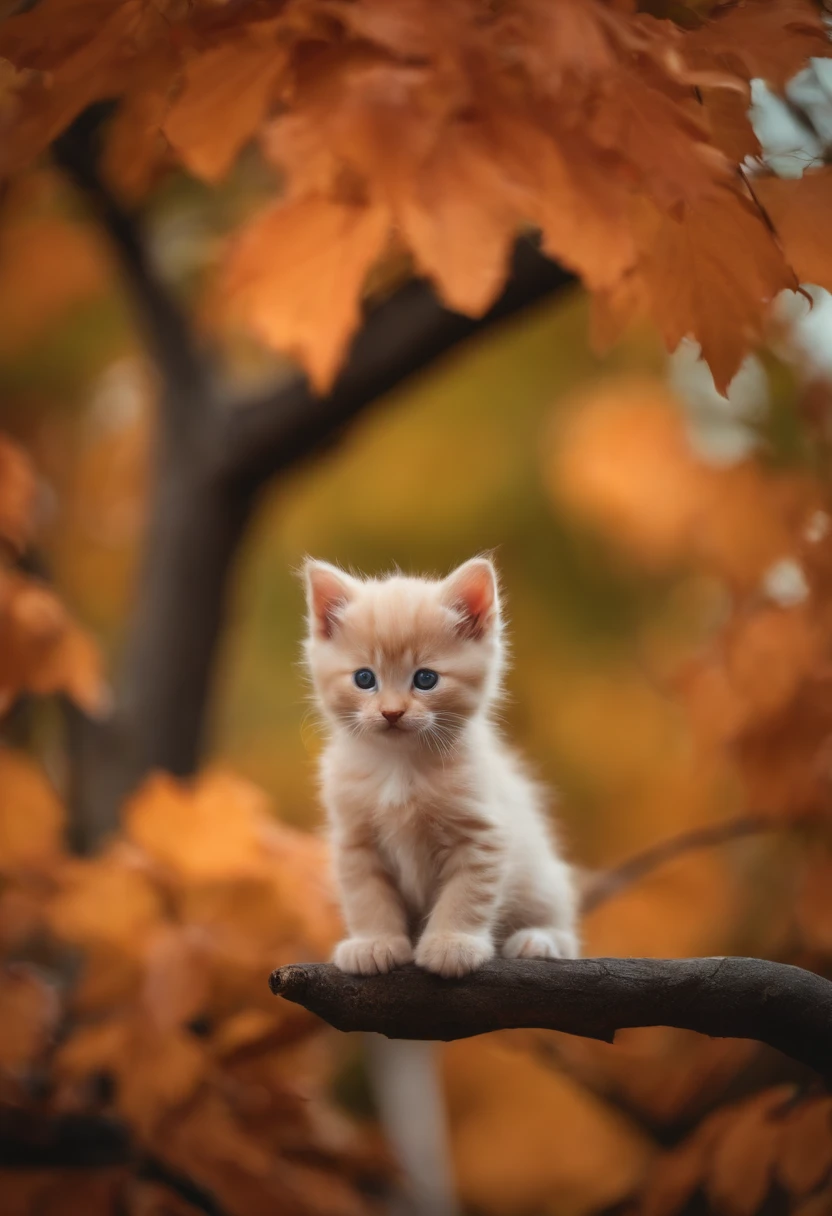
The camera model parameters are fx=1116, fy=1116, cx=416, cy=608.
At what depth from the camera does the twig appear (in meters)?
2.51

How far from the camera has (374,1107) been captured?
18.1ft

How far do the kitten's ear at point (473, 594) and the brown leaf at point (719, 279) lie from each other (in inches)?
15.6

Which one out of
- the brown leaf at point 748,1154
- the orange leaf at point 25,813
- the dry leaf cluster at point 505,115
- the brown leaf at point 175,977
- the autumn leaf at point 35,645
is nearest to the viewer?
the dry leaf cluster at point 505,115

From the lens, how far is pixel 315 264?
1839mm

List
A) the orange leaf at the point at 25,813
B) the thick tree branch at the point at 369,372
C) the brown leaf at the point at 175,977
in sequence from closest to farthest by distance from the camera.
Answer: the brown leaf at the point at 175,977
the orange leaf at the point at 25,813
the thick tree branch at the point at 369,372

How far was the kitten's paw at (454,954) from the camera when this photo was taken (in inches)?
57.6

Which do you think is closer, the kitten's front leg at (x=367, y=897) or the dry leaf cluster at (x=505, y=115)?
the dry leaf cluster at (x=505, y=115)

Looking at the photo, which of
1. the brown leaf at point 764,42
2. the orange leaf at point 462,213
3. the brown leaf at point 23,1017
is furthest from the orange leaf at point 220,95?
the brown leaf at point 23,1017

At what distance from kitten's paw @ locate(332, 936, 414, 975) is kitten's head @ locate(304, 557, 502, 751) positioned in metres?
0.28

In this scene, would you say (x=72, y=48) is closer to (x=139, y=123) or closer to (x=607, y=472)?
(x=139, y=123)

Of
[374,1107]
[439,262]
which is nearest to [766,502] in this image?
[439,262]

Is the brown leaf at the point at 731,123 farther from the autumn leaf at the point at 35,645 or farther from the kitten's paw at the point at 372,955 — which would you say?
the autumn leaf at the point at 35,645

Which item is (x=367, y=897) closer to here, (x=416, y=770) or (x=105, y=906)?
(x=416, y=770)

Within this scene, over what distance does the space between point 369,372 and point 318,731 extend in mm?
1483
